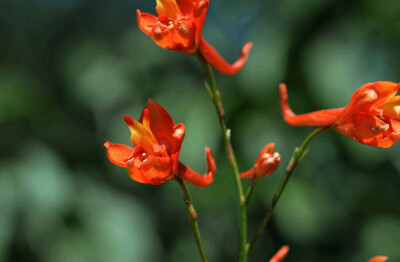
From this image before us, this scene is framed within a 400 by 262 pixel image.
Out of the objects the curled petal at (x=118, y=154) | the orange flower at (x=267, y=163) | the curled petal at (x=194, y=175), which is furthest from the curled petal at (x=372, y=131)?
the curled petal at (x=118, y=154)

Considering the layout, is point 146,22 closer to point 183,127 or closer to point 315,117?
point 183,127

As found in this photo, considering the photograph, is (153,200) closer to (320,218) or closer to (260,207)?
(260,207)

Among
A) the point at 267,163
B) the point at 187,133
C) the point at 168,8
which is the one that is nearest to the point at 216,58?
the point at 168,8

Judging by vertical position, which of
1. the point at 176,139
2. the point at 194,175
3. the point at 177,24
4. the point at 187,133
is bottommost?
the point at 187,133

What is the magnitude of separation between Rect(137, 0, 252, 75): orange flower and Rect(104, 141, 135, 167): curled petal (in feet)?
0.61

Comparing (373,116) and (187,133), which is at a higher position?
(373,116)

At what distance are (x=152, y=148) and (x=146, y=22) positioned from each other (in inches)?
9.2

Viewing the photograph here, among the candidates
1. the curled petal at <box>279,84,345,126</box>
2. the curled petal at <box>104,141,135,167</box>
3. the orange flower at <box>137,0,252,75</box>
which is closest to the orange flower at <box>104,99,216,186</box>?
the curled petal at <box>104,141,135,167</box>

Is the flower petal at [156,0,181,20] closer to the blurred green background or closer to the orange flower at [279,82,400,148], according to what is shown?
the orange flower at [279,82,400,148]

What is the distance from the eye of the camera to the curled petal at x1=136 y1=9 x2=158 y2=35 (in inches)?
35.3

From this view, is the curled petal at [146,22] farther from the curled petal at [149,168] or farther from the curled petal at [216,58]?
the curled petal at [149,168]

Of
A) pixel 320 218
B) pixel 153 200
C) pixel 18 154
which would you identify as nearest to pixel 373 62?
pixel 320 218

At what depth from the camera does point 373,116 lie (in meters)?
0.85

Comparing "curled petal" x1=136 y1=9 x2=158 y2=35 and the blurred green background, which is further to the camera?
the blurred green background
